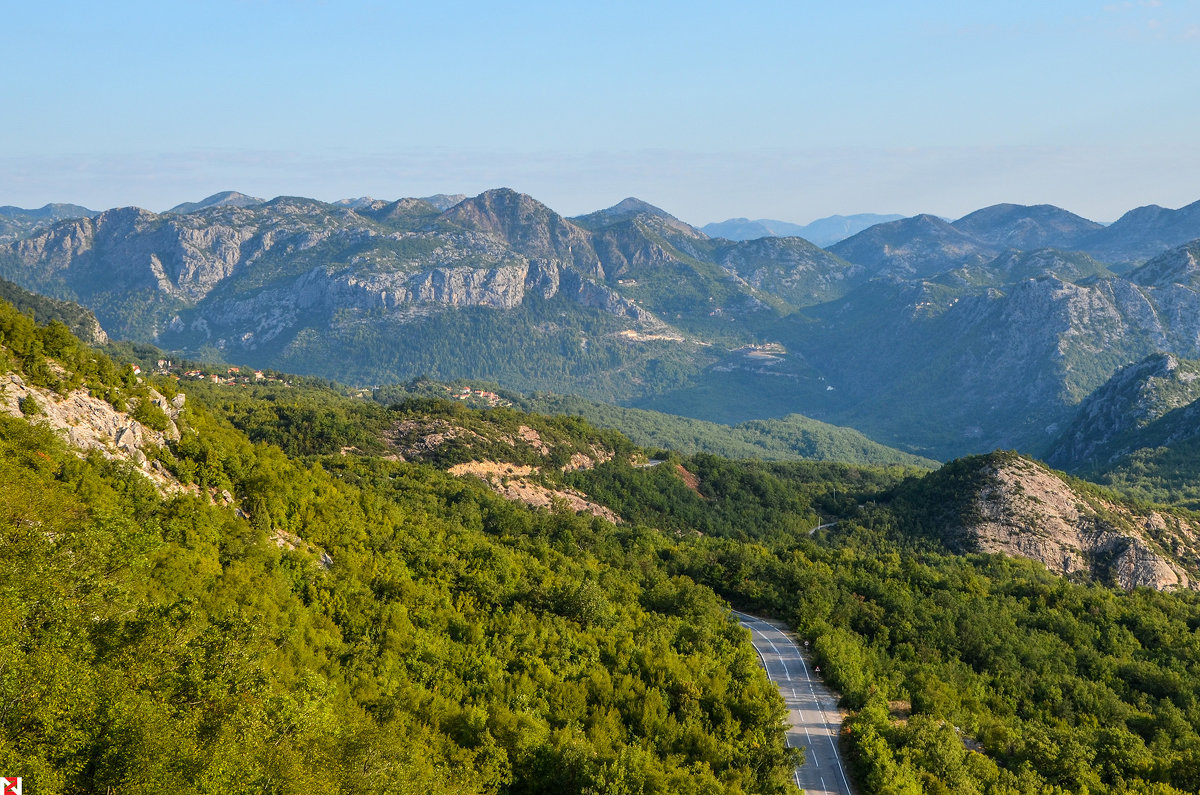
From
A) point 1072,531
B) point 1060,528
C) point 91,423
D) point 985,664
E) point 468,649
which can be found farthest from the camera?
point 1072,531

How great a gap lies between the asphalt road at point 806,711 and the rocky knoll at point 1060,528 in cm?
7357

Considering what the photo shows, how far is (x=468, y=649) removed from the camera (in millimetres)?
56625

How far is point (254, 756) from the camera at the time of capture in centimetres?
3247

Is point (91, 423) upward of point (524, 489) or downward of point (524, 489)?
upward

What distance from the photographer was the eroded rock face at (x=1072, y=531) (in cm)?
13338

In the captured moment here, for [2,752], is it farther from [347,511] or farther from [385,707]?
[347,511]

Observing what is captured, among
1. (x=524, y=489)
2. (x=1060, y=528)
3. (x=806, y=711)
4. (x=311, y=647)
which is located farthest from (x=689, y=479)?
(x=311, y=647)

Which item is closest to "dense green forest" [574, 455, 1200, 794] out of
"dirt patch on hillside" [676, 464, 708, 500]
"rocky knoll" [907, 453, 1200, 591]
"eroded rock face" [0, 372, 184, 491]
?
"rocky knoll" [907, 453, 1200, 591]

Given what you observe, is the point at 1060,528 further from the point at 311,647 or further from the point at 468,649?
the point at 311,647

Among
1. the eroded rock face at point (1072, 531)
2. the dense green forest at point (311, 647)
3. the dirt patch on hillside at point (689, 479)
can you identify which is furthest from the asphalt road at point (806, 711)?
the dirt patch on hillside at point (689, 479)

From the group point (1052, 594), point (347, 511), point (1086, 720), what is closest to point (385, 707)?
point (347, 511)

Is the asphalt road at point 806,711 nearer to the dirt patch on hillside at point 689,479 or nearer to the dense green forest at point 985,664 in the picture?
the dense green forest at point 985,664

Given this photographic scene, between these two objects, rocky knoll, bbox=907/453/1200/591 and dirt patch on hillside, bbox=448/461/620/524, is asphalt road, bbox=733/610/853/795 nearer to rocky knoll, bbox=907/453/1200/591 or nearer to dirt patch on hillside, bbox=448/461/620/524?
dirt patch on hillside, bbox=448/461/620/524

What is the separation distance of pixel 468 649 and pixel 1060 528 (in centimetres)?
12223
